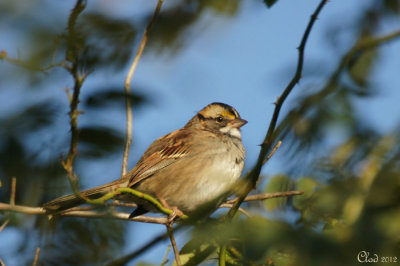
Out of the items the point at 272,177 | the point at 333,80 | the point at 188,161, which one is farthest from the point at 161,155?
the point at 333,80

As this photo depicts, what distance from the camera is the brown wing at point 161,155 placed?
4.25 metres

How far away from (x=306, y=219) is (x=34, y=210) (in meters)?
1.48

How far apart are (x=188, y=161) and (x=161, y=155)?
323 mm

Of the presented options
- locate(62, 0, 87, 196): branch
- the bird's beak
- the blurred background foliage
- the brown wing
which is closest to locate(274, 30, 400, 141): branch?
the blurred background foliage

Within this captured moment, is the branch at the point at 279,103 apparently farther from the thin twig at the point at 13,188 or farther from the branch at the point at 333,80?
the thin twig at the point at 13,188

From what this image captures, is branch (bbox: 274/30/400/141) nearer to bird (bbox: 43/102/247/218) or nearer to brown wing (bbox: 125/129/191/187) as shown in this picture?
bird (bbox: 43/102/247/218)

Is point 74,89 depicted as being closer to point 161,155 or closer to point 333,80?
point 333,80

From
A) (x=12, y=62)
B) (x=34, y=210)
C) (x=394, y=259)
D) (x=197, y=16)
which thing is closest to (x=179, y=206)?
(x=34, y=210)

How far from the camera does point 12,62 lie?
168 centimetres

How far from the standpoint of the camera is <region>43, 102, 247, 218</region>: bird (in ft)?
13.1

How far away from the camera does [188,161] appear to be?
434 centimetres

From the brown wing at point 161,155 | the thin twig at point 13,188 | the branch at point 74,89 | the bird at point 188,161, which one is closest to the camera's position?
the branch at point 74,89

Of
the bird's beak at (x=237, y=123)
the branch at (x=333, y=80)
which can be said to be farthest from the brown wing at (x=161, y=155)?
the branch at (x=333, y=80)

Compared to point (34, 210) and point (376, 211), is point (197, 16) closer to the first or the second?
point (34, 210)
